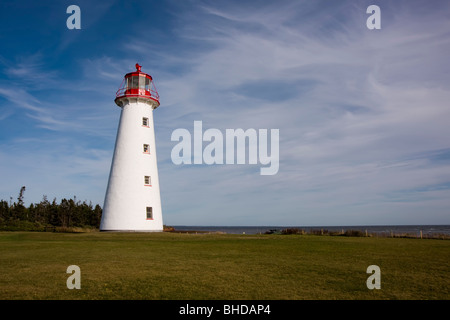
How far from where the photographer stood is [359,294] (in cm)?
920

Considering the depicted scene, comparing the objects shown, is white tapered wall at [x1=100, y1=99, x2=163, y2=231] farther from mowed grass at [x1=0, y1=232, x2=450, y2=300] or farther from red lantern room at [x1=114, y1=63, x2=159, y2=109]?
mowed grass at [x1=0, y1=232, x2=450, y2=300]

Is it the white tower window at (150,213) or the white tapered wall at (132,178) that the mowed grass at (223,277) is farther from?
the white tower window at (150,213)

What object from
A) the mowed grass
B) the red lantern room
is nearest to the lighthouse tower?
the red lantern room

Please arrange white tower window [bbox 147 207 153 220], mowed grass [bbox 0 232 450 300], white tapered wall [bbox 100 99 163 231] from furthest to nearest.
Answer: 1. white tower window [bbox 147 207 153 220]
2. white tapered wall [bbox 100 99 163 231]
3. mowed grass [bbox 0 232 450 300]

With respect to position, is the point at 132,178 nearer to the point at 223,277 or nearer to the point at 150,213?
the point at 150,213

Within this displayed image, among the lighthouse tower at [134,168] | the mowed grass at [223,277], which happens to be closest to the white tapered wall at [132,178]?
the lighthouse tower at [134,168]

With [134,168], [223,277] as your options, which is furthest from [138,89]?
[223,277]

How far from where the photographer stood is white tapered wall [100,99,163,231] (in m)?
35.2

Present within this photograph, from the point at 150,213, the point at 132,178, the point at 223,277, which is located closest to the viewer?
the point at 223,277

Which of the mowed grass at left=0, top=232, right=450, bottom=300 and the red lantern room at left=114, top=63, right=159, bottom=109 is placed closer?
the mowed grass at left=0, top=232, right=450, bottom=300

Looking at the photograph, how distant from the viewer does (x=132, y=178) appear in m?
35.8

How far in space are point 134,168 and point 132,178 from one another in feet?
3.61
